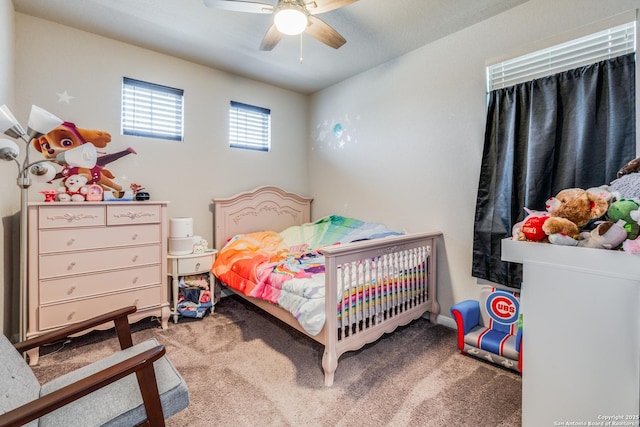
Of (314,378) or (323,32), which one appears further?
(323,32)

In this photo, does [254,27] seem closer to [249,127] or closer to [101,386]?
[249,127]

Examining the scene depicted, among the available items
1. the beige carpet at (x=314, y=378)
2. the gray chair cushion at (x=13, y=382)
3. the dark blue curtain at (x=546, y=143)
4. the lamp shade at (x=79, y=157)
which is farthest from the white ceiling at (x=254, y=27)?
the beige carpet at (x=314, y=378)

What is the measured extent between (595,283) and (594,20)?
6.23 feet

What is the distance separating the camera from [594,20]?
1.90 meters

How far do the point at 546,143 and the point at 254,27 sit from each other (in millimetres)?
2392

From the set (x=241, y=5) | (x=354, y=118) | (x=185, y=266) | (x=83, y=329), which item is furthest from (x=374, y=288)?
(x=354, y=118)

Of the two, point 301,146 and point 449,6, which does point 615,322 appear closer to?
point 449,6

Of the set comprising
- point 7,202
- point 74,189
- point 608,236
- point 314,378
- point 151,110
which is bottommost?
point 314,378

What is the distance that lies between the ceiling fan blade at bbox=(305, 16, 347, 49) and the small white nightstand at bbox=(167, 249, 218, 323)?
217 cm

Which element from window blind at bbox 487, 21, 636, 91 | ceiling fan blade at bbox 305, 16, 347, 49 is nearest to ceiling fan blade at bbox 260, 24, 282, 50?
ceiling fan blade at bbox 305, 16, 347, 49

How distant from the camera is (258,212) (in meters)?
3.60

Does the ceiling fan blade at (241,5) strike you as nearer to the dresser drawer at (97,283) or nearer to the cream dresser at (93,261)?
the cream dresser at (93,261)

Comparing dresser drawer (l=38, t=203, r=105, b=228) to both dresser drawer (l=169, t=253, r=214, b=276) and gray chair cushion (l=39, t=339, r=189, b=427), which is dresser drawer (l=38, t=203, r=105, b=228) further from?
gray chair cushion (l=39, t=339, r=189, b=427)

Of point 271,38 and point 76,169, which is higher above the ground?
point 271,38
